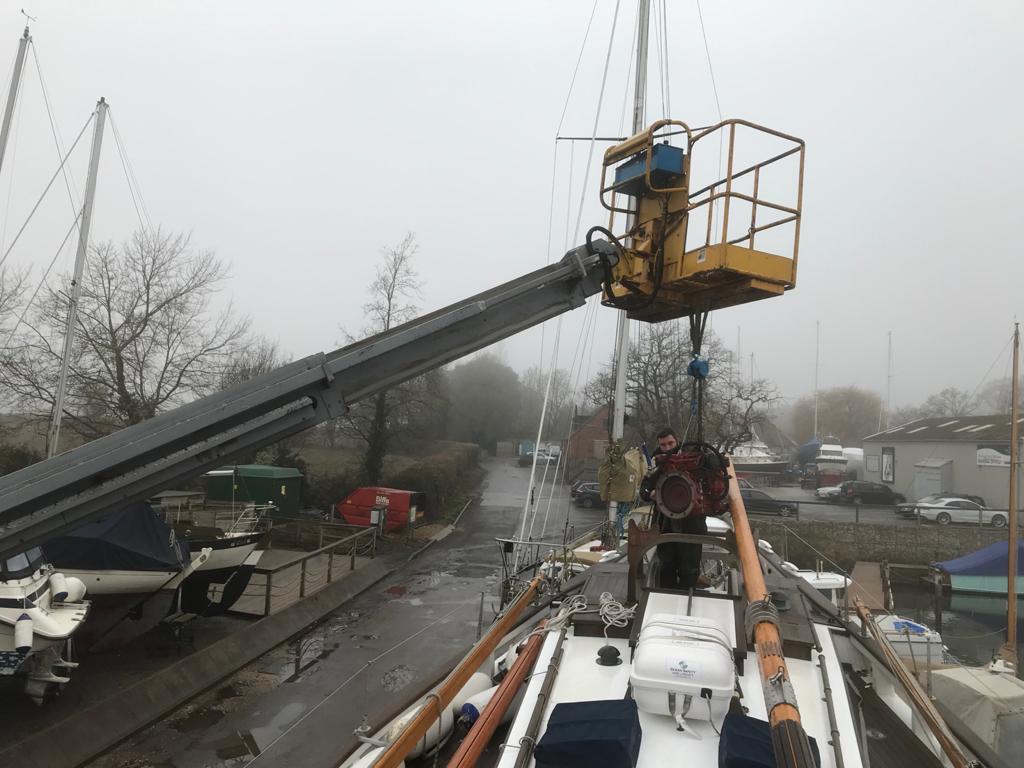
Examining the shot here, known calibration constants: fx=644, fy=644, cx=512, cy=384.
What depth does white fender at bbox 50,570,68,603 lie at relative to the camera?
768cm

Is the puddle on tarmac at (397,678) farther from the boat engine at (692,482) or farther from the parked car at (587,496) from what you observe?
the parked car at (587,496)

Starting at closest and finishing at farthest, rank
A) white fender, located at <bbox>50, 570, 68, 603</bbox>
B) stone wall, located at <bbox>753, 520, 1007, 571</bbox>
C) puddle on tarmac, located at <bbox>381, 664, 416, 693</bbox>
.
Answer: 1. white fender, located at <bbox>50, 570, 68, 603</bbox>
2. puddle on tarmac, located at <bbox>381, 664, 416, 693</bbox>
3. stone wall, located at <bbox>753, 520, 1007, 571</bbox>

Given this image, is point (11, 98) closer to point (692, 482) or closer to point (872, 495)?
point (692, 482)

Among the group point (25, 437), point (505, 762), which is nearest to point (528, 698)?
point (505, 762)

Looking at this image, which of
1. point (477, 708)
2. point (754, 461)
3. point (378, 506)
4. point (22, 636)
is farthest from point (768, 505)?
point (22, 636)

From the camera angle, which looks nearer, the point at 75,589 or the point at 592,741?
the point at 592,741

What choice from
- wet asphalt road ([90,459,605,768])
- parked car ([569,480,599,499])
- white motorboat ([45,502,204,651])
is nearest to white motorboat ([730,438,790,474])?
parked car ([569,480,599,499])

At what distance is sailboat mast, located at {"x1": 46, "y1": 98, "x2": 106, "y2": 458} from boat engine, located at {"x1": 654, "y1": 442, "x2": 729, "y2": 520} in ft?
44.1

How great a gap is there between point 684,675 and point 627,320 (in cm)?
1022

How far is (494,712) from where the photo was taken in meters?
3.34

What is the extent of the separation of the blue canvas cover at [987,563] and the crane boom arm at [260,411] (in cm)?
2212

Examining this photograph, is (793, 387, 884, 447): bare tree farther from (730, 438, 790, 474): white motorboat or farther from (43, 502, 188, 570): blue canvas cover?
(43, 502, 188, 570): blue canvas cover

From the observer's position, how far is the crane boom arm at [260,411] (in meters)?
3.29

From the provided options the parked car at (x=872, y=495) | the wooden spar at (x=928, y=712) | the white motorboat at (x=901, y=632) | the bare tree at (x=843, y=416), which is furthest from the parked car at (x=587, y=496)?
the bare tree at (x=843, y=416)
